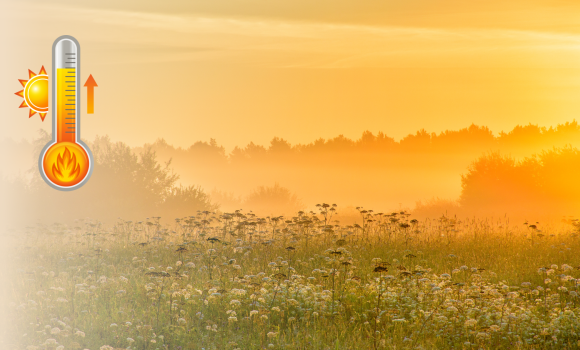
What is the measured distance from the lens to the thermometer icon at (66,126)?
26.9 feet

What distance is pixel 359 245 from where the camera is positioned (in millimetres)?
13914

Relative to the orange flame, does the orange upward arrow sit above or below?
above

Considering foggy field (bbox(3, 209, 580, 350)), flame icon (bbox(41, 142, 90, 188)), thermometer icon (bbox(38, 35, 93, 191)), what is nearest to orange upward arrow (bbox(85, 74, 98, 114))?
thermometer icon (bbox(38, 35, 93, 191))

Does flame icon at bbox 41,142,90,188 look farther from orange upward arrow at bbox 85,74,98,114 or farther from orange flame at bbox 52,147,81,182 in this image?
orange upward arrow at bbox 85,74,98,114

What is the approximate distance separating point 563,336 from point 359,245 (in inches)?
274

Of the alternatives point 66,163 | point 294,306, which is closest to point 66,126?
point 66,163

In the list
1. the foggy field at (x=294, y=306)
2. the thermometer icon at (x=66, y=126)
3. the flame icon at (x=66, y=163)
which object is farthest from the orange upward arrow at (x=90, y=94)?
the foggy field at (x=294, y=306)

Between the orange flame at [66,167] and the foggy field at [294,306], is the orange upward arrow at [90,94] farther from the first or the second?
the foggy field at [294,306]

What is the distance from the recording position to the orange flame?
8.19 meters

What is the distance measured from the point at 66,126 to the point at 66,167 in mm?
749

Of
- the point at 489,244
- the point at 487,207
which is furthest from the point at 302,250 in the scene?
the point at 487,207

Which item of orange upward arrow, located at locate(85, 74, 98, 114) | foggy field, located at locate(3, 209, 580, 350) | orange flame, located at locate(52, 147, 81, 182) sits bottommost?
foggy field, located at locate(3, 209, 580, 350)

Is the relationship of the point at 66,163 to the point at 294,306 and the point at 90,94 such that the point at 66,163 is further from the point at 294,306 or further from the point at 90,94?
the point at 294,306

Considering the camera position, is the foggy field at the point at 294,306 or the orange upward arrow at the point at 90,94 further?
the orange upward arrow at the point at 90,94
